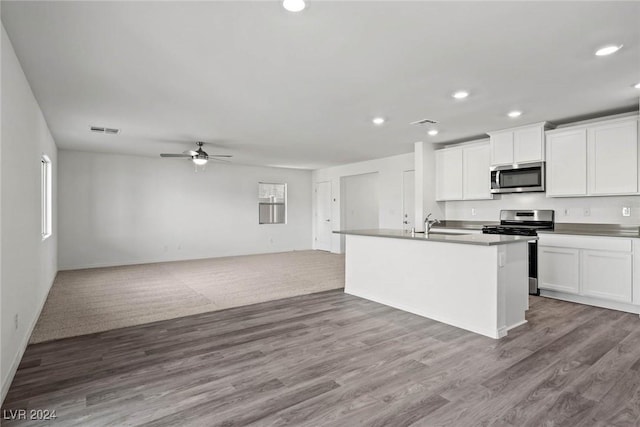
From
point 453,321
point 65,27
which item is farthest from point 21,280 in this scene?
point 453,321

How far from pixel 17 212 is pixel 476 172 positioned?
19.5 ft

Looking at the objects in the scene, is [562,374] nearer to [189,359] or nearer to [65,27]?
[189,359]

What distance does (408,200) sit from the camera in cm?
738

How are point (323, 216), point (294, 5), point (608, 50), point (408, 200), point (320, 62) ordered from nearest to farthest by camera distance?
point (294, 5) < point (608, 50) < point (320, 62) < point (408, 200) < point (323, 216)

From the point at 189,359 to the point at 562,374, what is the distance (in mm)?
2867

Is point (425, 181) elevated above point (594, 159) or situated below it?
below

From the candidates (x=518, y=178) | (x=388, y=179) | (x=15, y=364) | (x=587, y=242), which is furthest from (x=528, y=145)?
(x=15, y=364)

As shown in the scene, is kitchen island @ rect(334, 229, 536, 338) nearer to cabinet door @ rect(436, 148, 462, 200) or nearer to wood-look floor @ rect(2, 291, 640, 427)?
wood-look floor @ rect(2, 291, 640, 427)

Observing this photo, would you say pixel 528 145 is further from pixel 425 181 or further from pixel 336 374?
pixel 336 374

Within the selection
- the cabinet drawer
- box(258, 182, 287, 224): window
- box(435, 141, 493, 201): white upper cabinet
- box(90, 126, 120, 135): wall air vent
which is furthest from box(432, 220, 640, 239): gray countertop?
box(258, 182, 287, 224): window

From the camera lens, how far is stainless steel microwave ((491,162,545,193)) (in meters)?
4.87

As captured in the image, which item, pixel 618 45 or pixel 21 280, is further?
pixel 21 280

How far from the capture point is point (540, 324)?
3.58 metres

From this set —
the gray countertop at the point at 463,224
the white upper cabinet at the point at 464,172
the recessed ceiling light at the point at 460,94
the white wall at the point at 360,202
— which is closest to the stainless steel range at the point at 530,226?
the gray countertop at the point at 463,224
